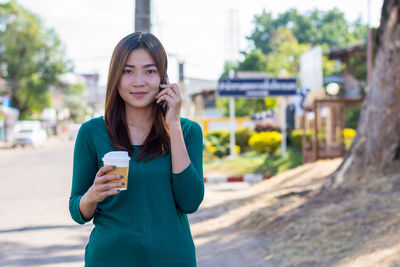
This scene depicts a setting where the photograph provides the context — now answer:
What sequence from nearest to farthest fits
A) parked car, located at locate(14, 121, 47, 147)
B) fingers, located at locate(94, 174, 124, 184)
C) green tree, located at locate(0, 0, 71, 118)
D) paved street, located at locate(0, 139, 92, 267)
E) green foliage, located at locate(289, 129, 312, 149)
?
fingers, located at locate(94, 174, 124, 184) < paved street, located at locate(0, 139, 92, 267) < green foliage, located at locate(289, 129, 312, 149) < parked car, located at locate(14, 121, 47, 147) < green tree, located at locate(0, 0, 71, 118)

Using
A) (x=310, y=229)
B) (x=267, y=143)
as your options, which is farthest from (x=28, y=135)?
(x=310, y=229)

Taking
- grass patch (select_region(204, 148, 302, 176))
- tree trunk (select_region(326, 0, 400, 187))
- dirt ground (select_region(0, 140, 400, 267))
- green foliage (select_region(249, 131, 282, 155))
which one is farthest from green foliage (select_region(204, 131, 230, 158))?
tree trunk (select_region(326, 0, 400, 187))

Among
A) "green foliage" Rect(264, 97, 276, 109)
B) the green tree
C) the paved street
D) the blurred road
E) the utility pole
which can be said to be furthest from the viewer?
the green tree

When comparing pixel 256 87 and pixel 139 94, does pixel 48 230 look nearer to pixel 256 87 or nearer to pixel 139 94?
→ pixel 139 94

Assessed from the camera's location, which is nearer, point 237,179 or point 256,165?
point 237,179

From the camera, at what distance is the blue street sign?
19.0 metres

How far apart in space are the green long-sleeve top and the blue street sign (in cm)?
1673

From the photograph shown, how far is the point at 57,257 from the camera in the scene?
619 centimetres

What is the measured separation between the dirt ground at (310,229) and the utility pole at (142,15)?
3.18 m

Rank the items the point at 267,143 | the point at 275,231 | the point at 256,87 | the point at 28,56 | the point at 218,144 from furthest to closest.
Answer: the point at 28,56 → the point at 218,144 → the point at 267,143 → the point at 256,87 → the point at 275,231

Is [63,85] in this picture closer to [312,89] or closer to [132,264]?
[312,89]

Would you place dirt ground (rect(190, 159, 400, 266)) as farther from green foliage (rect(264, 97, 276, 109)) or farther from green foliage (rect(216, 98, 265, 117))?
green foliage (rect(216, 98, 265, 117))

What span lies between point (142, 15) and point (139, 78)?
281 inches

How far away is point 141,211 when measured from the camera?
7.22 feet
